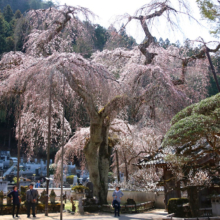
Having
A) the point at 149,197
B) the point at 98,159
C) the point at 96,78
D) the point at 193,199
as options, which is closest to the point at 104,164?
the point at 98,159

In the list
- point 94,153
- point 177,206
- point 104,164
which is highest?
point 94,153

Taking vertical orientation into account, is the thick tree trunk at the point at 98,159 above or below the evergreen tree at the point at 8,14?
below

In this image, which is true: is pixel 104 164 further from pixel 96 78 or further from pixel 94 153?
pixel 96 78

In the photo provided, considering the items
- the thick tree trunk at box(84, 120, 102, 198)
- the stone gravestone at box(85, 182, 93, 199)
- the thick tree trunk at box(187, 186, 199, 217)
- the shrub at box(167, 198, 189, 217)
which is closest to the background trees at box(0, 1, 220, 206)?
the thick tree trunk at box(84, 120, 102, 198)

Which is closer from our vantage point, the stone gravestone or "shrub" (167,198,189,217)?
"shrub" (167,198,189,217)

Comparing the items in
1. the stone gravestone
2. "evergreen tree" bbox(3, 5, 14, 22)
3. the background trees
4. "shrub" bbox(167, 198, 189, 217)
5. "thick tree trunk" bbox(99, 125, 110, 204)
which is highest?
"evergreen tree" bbox(3, 5, 14, 22)

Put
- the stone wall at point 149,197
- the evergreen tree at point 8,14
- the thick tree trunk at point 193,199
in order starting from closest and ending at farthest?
the thick tree trunk at point 193,199, the stone wall at point 149,197, the evergreen tree at point 8,14

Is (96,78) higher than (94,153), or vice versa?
(96,78)

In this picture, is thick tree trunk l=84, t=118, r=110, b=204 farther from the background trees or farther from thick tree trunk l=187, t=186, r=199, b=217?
thick tree trunk l=187, t=186, r=199, b=217

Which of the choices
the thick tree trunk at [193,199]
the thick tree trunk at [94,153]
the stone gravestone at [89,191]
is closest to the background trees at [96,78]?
the thick tree trunk at [94,153]

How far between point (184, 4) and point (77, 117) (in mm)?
6669

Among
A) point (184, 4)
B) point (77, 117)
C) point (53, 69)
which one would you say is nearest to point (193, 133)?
point (53, 69)

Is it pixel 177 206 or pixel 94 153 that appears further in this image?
pixel 94 153

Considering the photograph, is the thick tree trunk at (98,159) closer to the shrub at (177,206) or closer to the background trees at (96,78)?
the background trees at (96,78)
